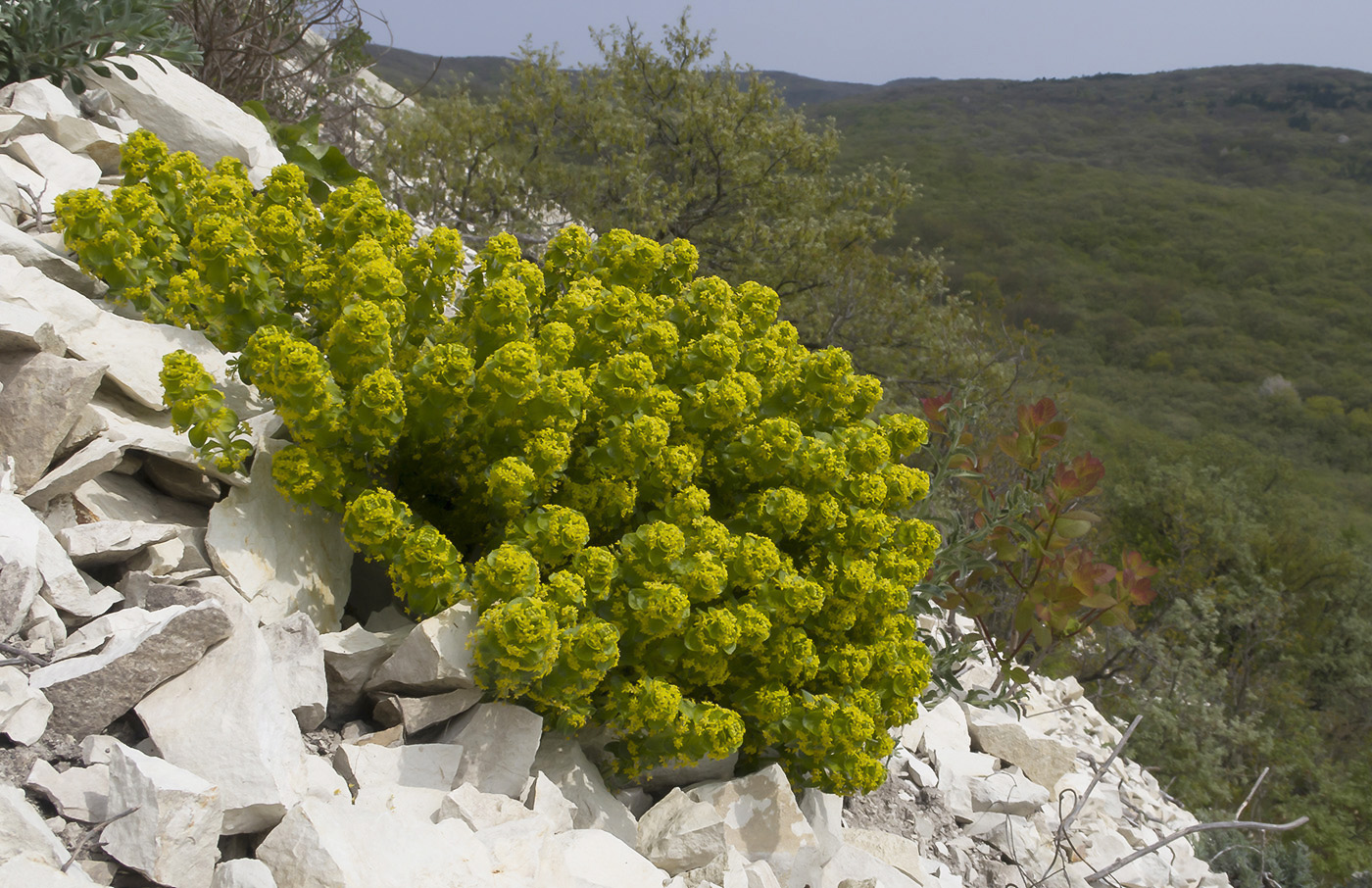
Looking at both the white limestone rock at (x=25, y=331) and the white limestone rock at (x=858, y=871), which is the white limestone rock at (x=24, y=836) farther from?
the white limestone rock at (x=858, y=871)

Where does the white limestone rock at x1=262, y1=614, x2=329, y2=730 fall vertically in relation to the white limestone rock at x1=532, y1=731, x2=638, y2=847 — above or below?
above

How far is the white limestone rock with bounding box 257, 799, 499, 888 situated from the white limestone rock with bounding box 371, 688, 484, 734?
0.47m

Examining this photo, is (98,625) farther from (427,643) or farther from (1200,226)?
(1200,226)

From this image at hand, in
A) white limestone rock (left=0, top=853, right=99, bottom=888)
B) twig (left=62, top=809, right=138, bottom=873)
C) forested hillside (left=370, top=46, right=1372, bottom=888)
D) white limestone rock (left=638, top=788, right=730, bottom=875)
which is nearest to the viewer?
white limestone rock (left=0, top=853, right=99, bottom=888)

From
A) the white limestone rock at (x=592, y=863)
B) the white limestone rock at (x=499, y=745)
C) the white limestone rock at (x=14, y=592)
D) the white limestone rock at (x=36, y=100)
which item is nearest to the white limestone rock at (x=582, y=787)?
the white limestone rock at (x=499, y=745)

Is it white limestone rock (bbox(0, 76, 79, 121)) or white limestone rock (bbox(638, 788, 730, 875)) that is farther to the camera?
white limestone rock (bbox(0, 76, 79, 121))

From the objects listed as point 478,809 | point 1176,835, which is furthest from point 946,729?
point 478,809

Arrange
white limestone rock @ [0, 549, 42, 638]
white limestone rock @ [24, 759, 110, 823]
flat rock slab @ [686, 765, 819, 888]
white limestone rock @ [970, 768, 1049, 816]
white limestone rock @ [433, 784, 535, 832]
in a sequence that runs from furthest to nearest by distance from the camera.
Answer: white limestone rock @ [970, 768, 1049, 816] → flat rock slab @ [686, 765, 819, 888] → white limestone rock @ [433, 784, 535, 832] → white limestone rock @ [0, 549, 42, 638] → white limestone rock @ [24, 759, 110, 823]

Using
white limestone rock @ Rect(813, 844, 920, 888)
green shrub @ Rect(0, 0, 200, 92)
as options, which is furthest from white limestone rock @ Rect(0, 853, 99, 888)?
green shrub @ Rect(0, 0, 200, 92)

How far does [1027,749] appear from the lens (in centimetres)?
398

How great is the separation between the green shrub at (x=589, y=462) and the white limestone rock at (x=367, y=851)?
47cm

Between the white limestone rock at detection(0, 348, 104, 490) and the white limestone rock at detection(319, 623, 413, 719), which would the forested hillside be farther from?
the white limestone rock at detection(0, 348, 104, 490)

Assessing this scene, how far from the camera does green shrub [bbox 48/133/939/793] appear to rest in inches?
102

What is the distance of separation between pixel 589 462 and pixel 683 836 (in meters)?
1.13
